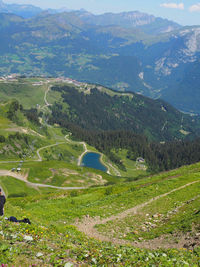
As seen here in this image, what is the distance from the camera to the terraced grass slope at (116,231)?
17484mm

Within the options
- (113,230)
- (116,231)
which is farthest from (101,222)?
(116,231)

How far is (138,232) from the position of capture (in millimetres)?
32219

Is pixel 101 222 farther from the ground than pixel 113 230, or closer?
closer

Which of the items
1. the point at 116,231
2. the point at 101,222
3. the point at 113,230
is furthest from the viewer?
the point at 101,222

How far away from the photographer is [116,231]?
3312 cm

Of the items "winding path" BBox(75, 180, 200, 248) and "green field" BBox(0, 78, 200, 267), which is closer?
"green field" BBox(0, 78, 200, 267)

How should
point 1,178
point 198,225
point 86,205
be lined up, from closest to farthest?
1. point 198,225
2. point 86,205
3. point 1,178

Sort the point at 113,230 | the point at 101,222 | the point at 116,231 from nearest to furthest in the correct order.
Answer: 1. the point at 116,231
2. the point at 113,230
3. the point at 101,222

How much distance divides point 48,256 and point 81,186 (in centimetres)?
12222

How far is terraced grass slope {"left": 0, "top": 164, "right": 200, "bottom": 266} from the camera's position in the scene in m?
17.5

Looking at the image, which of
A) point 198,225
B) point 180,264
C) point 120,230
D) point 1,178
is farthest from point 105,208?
point 1,178

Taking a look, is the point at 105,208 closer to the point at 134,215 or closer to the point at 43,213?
A: the point at 134,215

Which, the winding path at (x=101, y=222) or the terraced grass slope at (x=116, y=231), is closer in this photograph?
the terraced grass slope at (x=116, y=231)

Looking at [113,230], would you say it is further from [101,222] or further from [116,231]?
[101,222]
